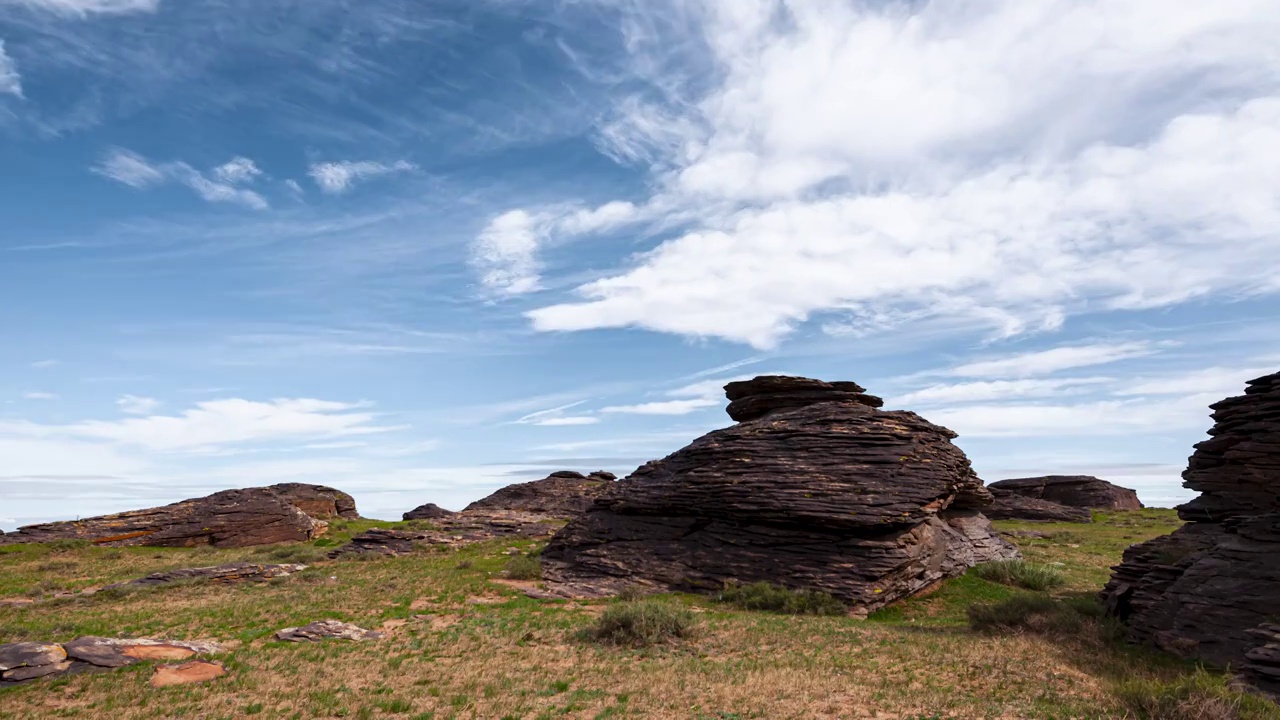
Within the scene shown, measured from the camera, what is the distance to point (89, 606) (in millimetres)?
28688

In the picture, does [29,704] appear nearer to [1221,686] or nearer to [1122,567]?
[1221,686]

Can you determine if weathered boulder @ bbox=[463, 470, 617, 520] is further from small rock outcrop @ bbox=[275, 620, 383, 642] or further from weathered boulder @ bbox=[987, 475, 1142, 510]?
weathered boulder @ bbox=[987, 475, 1142, 510]

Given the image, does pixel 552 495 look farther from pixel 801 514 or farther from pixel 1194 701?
pixel 1194 701

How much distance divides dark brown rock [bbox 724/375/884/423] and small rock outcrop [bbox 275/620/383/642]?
84.1ft

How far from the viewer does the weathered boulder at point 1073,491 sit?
280ft

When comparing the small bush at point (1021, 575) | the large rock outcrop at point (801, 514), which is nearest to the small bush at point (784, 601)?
the large rock outcrop at point (801, 514)

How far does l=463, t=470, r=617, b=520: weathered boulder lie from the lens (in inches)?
2953

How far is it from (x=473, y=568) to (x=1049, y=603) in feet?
96.8

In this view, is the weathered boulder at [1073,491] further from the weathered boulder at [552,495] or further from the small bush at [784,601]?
the small bush at [784,601]

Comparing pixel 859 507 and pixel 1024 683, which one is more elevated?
pixel 859 507

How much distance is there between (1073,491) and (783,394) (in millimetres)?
69115

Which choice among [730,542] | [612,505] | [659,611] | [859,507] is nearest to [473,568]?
[612,505]

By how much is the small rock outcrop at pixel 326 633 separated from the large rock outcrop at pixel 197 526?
41453mm

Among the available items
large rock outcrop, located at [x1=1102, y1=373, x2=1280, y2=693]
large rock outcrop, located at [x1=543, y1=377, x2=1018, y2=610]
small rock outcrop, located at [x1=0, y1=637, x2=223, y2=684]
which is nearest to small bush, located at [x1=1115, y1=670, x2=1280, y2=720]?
large rock outcrop, located at [x1=1102, y1=373, x2=1280, y2=693]
